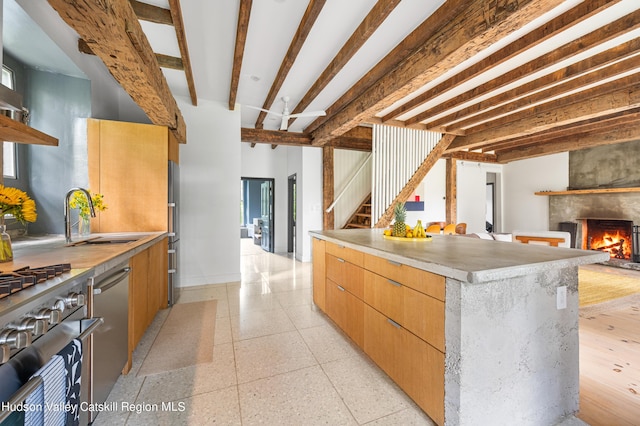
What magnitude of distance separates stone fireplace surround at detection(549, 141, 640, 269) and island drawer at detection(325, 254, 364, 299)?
7.09 m

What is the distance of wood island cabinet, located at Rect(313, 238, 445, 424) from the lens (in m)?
1.28

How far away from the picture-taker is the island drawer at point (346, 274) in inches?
78.0

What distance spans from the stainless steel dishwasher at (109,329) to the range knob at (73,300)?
19 centimetres

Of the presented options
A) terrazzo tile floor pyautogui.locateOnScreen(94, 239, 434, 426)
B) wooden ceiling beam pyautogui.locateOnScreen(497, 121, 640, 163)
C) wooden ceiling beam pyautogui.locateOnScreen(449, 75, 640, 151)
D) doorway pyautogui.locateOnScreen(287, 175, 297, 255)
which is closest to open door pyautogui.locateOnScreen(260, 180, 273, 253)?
doorway pyautogui.locateOnScreen(287, 175, 297, 255)

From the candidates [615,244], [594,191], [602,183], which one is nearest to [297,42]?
[594,191]

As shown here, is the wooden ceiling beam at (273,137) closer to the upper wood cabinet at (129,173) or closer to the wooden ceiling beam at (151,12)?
the upper wood cabinet at (129,173)

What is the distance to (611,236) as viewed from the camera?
19.2ft

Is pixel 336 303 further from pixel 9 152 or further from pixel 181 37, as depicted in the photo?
pixel 9 152

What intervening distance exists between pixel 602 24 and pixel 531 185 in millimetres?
6344

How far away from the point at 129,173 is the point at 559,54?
4.58m

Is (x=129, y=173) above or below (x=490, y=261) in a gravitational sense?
above

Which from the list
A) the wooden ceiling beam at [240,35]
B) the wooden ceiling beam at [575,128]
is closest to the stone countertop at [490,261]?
the wooden ceiling beam at [240,35]

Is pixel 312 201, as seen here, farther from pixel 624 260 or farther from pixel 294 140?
pixel 624 260

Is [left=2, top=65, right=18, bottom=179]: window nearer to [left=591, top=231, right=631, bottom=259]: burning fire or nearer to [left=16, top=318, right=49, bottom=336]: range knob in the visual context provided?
[left=16, top=318, right=49, bottom=336]: range knob
